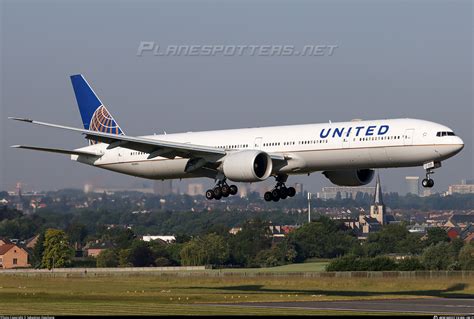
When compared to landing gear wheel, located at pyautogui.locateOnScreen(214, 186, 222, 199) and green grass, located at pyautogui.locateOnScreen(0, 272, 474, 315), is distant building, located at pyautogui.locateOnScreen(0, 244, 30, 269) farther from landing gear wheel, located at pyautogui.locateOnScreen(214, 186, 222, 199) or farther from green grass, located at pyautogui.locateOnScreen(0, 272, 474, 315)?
landing gear wheel, located at pyautogui.locateOnScreen(214, 186, 222, 199)

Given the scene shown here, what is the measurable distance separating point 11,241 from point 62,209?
27.8 meters

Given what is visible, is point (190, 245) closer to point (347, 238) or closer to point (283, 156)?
point (347, 238)

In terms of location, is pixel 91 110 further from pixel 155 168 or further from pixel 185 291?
pixel 185 291

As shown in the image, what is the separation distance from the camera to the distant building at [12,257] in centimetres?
13988

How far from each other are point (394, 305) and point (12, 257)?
274ft

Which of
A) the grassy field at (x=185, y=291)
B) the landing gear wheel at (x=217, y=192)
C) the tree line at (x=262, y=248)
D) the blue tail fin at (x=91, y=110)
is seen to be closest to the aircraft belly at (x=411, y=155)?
the grassy field at (x=185, y=291)

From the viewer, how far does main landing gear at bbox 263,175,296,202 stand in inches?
2776

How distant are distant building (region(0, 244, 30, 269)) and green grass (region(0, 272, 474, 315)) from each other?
3561 centimetres

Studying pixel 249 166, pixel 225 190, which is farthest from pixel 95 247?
pixel 249 166

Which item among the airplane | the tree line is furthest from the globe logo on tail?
the tree line

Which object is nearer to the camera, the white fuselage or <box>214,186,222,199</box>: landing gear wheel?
the white fuselage

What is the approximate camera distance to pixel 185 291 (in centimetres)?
8375

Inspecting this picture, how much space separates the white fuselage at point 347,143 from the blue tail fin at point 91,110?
9810 mm

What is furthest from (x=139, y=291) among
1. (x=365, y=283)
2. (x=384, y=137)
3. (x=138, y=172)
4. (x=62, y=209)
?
(x=62, y=209)
